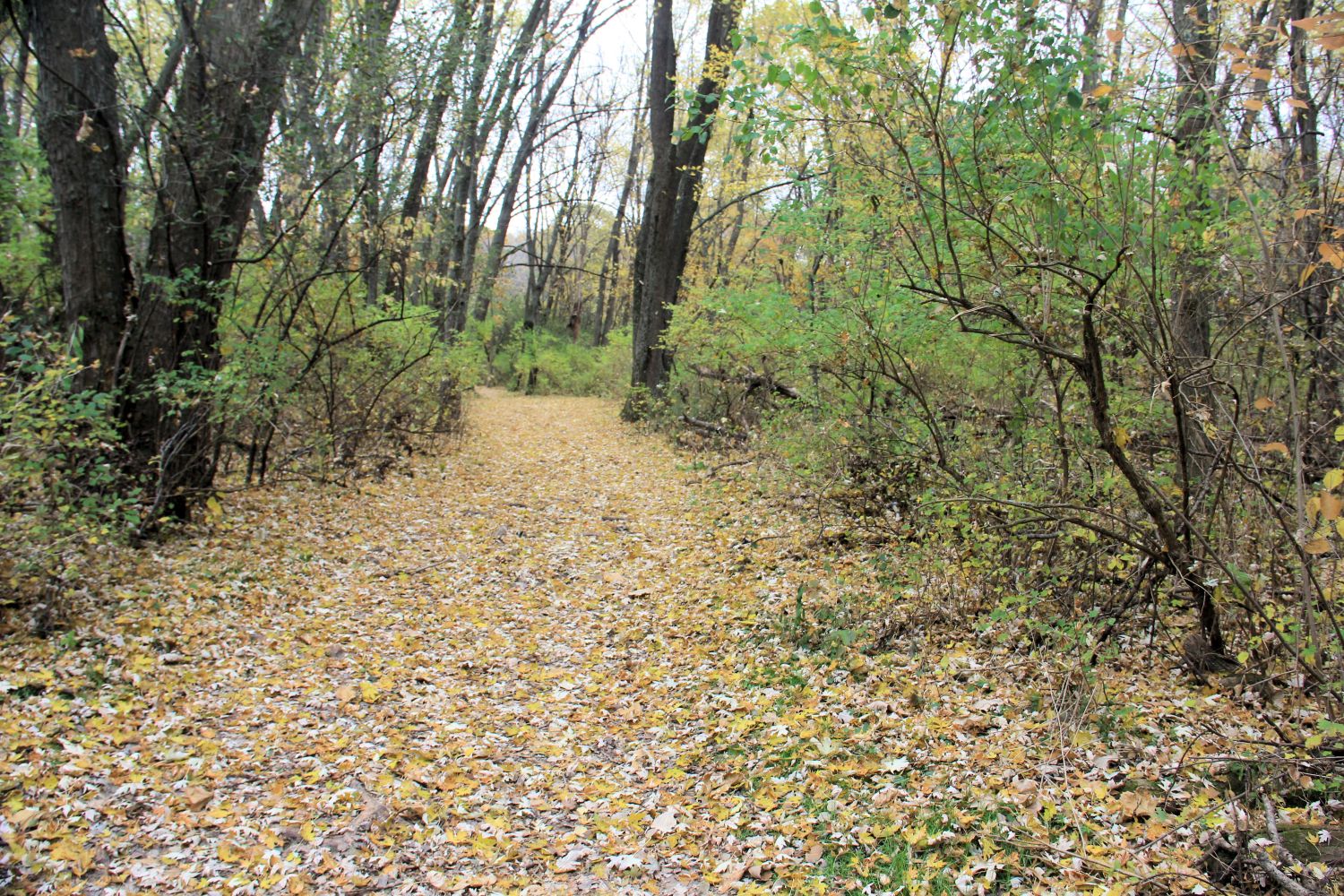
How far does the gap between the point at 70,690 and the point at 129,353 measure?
3.17 metres

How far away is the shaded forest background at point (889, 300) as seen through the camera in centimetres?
351

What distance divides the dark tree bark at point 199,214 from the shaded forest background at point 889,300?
3 centimetres

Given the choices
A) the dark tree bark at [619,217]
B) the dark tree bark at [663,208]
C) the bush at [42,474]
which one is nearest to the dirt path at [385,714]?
the bush at [42,474]

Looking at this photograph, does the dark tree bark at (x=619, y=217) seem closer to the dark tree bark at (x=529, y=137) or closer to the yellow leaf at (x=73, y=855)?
the dark tree bark at (x=529, y=137)

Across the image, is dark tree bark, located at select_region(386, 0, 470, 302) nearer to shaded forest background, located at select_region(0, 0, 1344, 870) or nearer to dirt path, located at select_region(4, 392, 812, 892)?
shaded forest background, located at select_region(0, 0, 1344, 870)

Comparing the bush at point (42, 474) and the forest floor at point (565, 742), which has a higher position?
the bush at point (42, 474)

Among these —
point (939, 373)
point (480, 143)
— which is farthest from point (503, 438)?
point (939, 373)

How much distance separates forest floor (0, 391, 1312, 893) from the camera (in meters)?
3.03

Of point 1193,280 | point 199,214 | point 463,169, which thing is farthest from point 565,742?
point 463,169

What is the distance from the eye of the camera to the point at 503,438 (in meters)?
13.4

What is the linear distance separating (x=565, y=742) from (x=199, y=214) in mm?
5403

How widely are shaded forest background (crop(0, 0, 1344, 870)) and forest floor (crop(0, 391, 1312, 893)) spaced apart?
0.44 meters

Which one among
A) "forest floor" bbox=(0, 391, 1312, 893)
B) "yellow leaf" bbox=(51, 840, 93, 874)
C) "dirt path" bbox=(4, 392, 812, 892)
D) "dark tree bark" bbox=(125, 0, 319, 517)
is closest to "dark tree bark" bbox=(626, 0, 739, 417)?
"dirt path" bbox=(4, 392, 812, 892)

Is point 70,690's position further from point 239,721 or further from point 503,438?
point 503,438
